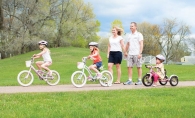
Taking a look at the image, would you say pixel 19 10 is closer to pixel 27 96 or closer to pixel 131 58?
pixel 131 58

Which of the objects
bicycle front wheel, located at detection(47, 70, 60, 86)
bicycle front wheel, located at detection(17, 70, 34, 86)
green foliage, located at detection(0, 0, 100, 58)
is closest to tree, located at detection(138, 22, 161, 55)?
green foliage, located at detection(0, 0, 100, 58)

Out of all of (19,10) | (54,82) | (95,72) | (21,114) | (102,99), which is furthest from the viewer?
(19,10)

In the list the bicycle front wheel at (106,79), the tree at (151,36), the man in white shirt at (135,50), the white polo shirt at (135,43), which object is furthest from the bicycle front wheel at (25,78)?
the tree at (151,36)

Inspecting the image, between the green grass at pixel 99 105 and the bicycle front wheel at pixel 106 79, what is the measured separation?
8.25 ft

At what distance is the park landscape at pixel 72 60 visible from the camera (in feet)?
17.8

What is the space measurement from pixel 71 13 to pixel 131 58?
4394 centimetres

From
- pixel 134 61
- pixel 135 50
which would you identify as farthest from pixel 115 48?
pixel 134 61

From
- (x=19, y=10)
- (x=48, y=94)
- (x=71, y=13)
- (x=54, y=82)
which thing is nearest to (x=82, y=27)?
(x=71, y=13)

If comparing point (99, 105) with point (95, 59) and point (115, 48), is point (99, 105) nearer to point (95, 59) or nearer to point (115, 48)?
point (95, 59)

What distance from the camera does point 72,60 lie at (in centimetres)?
3241

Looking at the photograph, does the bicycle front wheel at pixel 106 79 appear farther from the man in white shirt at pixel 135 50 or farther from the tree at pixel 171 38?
the tree at pixel 171 38

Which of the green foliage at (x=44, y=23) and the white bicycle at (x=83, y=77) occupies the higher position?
the green foliage at (x=44, y=23)

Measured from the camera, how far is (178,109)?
5.54m

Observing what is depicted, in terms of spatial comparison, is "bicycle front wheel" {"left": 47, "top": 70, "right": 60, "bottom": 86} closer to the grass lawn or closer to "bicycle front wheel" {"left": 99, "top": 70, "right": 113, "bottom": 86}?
"bicycle front wheel" {"left": 99, "top": 70, "right": 113, "bottom": 86}
